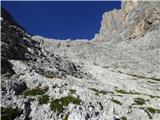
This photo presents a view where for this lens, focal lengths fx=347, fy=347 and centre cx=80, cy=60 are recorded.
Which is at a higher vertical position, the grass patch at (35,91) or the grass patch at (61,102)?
the grass patch at (35,91)

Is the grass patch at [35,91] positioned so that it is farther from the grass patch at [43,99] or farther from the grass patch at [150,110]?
the grass patch at [150,110]

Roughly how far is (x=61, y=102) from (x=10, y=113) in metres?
6.70

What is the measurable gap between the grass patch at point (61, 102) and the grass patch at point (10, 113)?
4152mm

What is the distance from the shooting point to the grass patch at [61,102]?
4109cm

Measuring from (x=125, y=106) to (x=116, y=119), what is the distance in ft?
17.7

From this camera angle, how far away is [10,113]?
1522 inches

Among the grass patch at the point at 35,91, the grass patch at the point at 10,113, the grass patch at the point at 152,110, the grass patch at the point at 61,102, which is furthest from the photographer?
the grass patch at the point at 152,110

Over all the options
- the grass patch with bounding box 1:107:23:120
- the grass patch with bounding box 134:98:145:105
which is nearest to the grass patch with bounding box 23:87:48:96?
the grass patch with bounding box 1:107:23:120

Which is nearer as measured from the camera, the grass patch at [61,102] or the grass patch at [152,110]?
the grass patch at [61,102]

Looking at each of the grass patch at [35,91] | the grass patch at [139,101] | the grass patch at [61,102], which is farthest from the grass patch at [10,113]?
the grass patch at [139,101]

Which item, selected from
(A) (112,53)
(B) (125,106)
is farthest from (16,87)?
(A) (112,53)

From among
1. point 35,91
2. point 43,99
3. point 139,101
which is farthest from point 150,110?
point 35,91

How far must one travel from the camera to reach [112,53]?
445ft

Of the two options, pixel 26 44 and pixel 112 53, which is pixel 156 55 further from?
pixel 26 44
